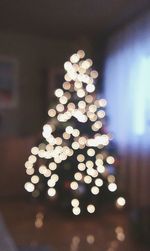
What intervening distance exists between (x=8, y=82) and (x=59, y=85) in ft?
2.18

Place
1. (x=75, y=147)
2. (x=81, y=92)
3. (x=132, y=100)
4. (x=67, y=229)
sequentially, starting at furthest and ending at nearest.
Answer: (x=132, y=100)
(x=67, y=229)
(x=81, y=92)
(x=75, y=147)

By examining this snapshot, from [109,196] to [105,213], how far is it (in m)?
0.20

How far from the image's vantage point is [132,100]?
3.66m

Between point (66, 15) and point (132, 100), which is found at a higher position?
point (66, 15)

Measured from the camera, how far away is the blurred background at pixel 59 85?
2.89 meters

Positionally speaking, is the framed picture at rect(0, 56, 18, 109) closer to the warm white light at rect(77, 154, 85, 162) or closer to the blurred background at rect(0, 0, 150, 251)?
the blurred background at rect(0, 0, 150, 251)

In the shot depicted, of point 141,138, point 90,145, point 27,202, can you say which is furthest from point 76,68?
point 27,202

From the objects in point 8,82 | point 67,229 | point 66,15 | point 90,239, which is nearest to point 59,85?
point 8,82

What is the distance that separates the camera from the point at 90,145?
6.97 ft

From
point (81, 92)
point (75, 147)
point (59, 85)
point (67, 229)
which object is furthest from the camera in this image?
point (59, 85)

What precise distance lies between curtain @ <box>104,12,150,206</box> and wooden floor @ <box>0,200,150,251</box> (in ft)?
1.49

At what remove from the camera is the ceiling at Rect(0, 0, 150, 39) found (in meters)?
3.06

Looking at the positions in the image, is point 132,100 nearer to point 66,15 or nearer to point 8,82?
point 66,15

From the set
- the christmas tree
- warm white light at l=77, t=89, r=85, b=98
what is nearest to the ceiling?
the christmas tree
